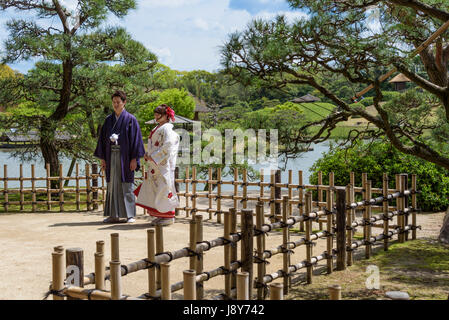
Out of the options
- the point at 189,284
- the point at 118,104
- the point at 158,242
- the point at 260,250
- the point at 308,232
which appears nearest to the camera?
the point at 189,284

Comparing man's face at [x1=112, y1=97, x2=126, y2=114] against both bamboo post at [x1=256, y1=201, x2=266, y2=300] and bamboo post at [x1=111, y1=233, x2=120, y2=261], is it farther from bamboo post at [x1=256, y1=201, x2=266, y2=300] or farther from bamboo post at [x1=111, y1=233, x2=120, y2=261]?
bamboo post at [x1=111, y1=233, x2=120, y2=261]

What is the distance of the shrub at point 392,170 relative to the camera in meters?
9.11

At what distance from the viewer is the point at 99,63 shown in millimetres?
10094

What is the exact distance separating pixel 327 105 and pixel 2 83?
98.6 feet

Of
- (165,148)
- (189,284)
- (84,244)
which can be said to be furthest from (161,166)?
(189,284)

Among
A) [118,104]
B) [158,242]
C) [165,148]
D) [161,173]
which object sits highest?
[118,104]

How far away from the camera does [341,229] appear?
4941 millimetres

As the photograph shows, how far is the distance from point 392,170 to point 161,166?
4881 mm

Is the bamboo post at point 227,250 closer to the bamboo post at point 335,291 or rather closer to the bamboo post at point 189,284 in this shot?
the bamboo post at point 189,284

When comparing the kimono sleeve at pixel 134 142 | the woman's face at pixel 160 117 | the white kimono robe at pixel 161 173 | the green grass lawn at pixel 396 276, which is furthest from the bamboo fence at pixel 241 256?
the kimono sleeve at pixel 134 142

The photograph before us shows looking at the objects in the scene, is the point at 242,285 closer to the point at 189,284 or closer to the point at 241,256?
the point at 189,284

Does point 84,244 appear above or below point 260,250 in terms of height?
below

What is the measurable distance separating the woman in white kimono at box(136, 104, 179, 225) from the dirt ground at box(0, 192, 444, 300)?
14.3 inches

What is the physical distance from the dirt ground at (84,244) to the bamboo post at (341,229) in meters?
0.49
